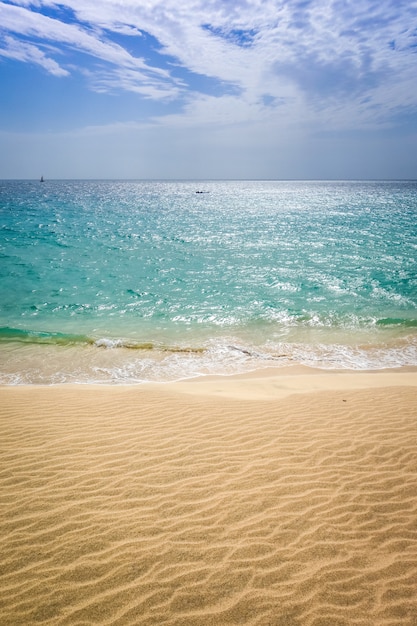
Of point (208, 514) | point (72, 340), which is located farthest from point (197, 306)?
point (208, 514)

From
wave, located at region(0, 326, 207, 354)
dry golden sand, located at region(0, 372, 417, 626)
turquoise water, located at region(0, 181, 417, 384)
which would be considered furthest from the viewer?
wave, located at region(0, 326, 207, 354)

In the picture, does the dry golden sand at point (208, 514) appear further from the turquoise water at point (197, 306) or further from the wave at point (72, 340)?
the wave at point (72, 340)

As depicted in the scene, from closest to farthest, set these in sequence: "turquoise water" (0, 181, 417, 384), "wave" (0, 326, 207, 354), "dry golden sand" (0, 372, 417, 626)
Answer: "dry golden sand" (0, 372, 417, 626) → "turquoise water" (0, 181, 417, 384) → "wave" (0, 326, 207, 354)

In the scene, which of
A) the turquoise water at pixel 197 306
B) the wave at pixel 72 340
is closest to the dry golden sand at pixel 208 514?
the turquoise water at pixel 197 306

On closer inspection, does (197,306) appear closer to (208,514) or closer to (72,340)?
(72,340)

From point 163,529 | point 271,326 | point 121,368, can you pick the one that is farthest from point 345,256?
point 163,529

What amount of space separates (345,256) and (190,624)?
28374mm

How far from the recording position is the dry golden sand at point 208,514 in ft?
12.0

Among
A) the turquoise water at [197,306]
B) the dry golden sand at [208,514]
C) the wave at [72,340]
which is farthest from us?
the wave at [72,340]

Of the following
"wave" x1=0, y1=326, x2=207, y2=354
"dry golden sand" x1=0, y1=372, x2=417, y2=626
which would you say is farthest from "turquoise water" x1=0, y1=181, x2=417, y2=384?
"dry golden sand" x1=0, y1=372, x2=417, y2=626

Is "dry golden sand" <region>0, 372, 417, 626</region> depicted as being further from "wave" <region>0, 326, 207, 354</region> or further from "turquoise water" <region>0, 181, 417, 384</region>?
"wave" <region>0, 326, 207, 354</region>

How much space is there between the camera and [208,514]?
4781mm

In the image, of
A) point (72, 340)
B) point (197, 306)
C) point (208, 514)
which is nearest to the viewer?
point (208, 514)

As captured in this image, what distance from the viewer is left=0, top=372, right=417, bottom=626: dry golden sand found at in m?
3.67
